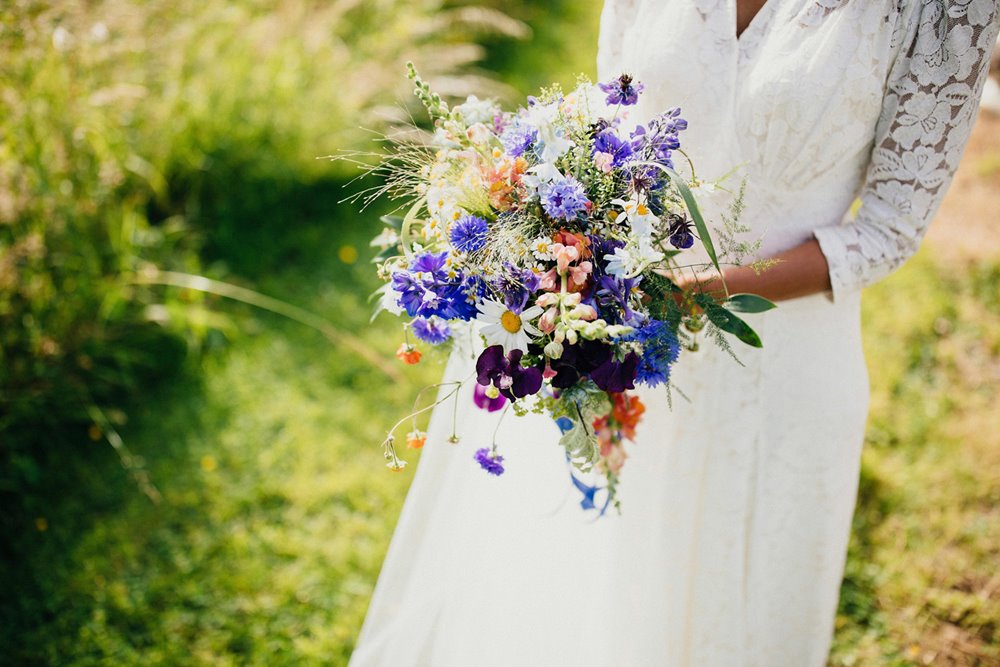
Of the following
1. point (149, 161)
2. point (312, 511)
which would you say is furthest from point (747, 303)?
point (149, 161)

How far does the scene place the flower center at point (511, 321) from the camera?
1.31 m

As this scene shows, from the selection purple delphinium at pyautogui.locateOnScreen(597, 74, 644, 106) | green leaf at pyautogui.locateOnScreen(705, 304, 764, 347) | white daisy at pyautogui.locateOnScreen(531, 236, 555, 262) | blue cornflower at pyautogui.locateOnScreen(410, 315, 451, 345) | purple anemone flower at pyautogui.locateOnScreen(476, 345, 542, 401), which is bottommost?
purple anemone flower at pyautogui.locateOnScreen(476, 345, 542, 401)

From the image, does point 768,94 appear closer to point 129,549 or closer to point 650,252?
point 650,252

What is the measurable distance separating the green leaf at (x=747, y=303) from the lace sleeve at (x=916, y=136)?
1.08 ft

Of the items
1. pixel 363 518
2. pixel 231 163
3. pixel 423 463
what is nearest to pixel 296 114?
pixel 231 163

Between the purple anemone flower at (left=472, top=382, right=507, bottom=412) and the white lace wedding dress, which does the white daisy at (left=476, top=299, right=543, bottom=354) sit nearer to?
the purple anemone flower at (left=472, top=382, right=507, bottom=412)

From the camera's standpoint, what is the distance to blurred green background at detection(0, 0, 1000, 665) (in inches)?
110

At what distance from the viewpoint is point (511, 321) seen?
1316mm

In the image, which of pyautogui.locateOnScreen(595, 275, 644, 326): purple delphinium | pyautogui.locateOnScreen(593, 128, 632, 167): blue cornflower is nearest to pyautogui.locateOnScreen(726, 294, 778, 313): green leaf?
pyautogui.locateOnScreen(595, 275, 644, 326): purple delphinium

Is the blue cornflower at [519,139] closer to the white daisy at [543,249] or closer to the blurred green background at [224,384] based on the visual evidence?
the white daisy at [543,249]

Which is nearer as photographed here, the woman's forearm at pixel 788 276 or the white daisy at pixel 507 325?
the white daisy at pixel 507 325

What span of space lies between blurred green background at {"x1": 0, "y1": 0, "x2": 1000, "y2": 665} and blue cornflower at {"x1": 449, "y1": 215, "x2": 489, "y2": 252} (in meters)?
1.71

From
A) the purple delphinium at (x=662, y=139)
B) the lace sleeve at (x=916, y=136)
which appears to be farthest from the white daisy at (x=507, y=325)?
the lace sleeve at (x=916, y=136)

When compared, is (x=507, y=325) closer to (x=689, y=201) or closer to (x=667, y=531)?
(x=689, y=201)
